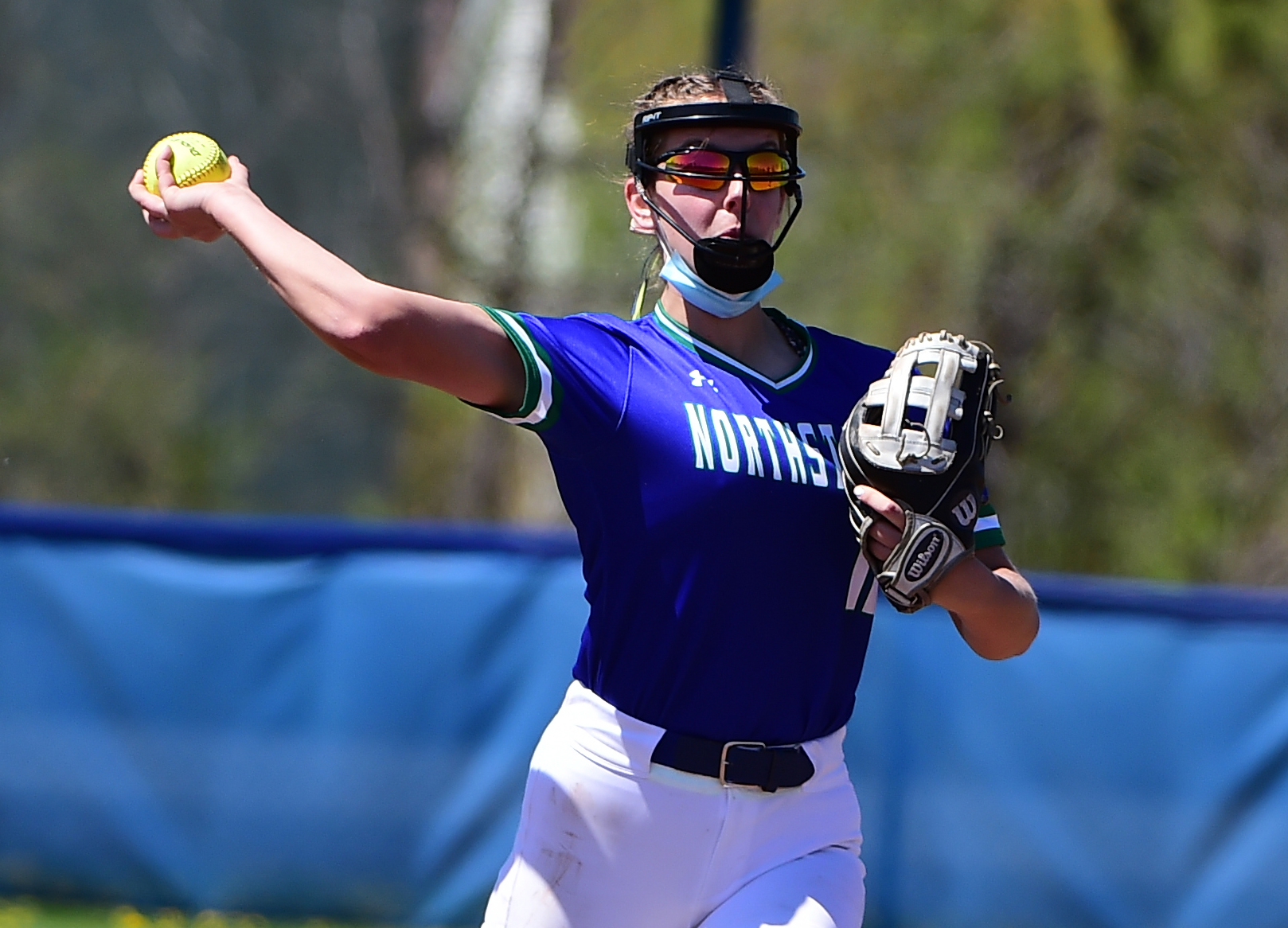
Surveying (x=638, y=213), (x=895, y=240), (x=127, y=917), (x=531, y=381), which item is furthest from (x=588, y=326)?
(x=895, y=240)

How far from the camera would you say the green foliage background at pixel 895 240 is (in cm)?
1157

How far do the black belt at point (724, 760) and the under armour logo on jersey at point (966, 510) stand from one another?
538mm

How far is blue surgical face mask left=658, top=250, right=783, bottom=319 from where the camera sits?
291cm

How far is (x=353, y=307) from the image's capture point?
2.31 metres

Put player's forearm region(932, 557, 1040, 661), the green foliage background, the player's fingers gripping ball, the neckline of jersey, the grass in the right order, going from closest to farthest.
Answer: the player's fingers gripping ball
player's forearm region(932, 557, 1040, 661)
the neckline of jersey
the grass
the green foliage background

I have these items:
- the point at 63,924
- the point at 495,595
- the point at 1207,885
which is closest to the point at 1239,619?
the point at 1207,885

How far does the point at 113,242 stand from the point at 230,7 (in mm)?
2263

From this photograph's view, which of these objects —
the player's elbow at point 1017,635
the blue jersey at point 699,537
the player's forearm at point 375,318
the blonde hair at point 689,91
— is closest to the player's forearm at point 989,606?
the player's elbow at point 1017,635

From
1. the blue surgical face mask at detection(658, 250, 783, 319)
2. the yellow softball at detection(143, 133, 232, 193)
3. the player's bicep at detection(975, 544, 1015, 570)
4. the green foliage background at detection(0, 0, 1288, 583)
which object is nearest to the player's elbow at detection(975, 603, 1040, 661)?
the player's bicep at detection(975, 544, 1015, 570)

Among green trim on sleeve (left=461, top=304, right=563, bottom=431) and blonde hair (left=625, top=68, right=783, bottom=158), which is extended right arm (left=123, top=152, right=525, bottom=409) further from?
blonde hair (left=625, top=68, right=783, bottom=158)

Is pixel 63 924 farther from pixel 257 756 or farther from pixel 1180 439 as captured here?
pixel 1180 439

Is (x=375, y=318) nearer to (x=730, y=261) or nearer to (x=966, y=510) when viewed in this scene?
(x=730, y=261)

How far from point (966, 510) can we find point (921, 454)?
193mm

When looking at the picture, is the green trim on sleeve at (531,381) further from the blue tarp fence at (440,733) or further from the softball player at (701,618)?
the blue tarp fence at (440,733)
